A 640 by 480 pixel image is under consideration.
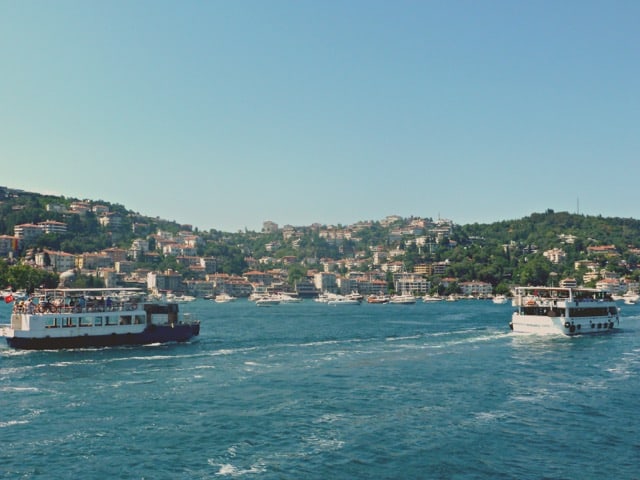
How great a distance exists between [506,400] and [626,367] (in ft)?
58.9

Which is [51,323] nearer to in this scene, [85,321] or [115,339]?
[85,321]

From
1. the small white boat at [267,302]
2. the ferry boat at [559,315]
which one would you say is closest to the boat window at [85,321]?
the ferry boat at [559,315]

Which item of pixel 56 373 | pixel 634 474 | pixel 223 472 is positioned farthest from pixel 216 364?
pixel 634 474

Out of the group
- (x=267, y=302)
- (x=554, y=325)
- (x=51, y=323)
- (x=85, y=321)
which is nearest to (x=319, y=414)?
(x=85, y=321)

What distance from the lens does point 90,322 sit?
59469 mm

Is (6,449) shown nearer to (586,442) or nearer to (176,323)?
(586,442)

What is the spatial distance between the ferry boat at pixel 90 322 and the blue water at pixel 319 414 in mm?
1945

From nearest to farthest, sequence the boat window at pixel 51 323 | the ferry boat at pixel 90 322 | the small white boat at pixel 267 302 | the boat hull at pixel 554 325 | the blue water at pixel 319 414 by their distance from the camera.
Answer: the blue water at pixel 319 414 < the ferry boat at pixel 90 322 < the boat window at pixel 51 323 < the boat hull at pixel 554 325 < the small white boat at pixel 267 302

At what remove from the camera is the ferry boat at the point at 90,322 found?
2242 inches

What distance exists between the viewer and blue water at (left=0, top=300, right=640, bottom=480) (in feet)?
85.3

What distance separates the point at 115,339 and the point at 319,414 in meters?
32.8

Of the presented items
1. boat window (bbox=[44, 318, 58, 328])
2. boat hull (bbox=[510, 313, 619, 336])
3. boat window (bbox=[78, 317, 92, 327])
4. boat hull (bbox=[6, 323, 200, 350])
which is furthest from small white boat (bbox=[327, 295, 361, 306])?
boat window (bbox=[44, 318, 58, 328])

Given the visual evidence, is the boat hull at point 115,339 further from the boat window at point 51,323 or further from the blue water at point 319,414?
the blue water at point 319,414

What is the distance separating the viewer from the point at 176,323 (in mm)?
65688
